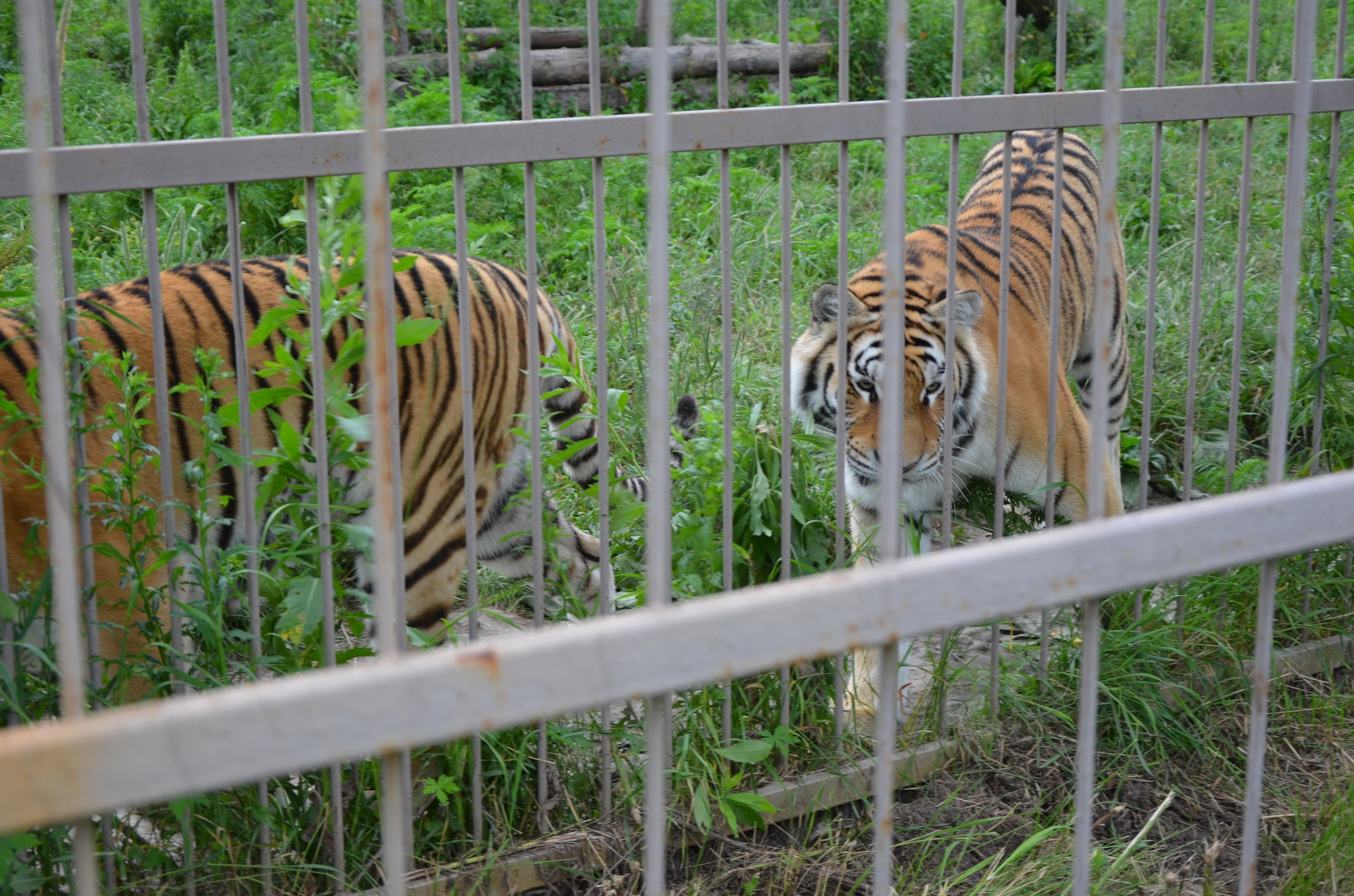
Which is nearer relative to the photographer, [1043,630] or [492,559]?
[1043,630]

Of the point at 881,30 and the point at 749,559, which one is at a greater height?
the point at 881,30

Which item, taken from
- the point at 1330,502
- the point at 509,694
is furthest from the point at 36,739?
the point at 1330,502

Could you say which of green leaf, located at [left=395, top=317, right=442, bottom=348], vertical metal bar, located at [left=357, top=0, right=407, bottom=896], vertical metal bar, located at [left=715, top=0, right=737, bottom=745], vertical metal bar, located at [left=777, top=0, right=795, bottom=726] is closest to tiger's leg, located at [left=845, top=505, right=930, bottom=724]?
vertical metal bar, located at [left=777, top=0, right=795, bottom=726]

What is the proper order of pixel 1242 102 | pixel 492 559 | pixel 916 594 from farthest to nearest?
pixel 492 559, pixel 1242 102, pixel 916 594

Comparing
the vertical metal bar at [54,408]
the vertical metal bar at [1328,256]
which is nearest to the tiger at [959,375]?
the vertical metal bar at [1328,256]

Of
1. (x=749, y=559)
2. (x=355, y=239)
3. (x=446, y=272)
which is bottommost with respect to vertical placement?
(x=749, y=559)

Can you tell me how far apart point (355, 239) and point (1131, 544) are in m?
1.09

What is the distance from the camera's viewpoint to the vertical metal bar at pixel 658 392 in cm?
94

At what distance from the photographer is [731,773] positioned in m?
2.62

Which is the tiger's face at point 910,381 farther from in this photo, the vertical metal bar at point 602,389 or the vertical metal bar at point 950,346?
the vertical metal bar at point 602,389

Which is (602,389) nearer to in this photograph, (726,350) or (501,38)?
(726,350)

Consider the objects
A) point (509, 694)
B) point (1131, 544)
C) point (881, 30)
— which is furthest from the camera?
point (881, 30)

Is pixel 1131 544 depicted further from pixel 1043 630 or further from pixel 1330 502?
pixel 1043 630

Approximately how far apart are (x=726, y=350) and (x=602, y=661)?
157 centimetres
